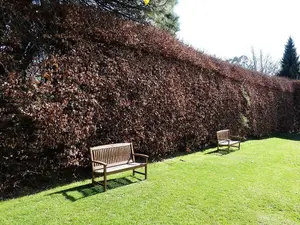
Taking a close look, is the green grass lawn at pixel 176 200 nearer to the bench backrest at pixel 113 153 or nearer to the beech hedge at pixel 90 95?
the bench backrest at pixel 113 153

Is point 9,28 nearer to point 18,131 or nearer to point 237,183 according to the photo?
point 18,131

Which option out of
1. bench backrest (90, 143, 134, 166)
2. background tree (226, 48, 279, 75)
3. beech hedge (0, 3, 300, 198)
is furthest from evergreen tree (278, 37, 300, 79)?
bench backrest (90, 143, 134, 166)

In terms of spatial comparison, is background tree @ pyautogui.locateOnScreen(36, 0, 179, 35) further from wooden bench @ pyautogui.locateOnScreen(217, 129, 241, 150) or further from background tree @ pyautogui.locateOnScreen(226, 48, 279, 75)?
background tree @ pyautogui.locateOnScreen(226, 48, 279, 75)

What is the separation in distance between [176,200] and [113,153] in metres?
1.98

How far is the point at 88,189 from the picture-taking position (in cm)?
478

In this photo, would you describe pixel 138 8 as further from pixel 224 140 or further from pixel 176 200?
pixel 176 200

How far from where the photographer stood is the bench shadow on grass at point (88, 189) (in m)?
4.39

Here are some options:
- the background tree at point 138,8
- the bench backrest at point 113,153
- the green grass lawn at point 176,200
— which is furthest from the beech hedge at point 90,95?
the background tree at point 138,8

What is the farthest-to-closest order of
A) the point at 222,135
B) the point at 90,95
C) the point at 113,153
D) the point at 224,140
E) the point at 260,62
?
the point at 260,62
the point at 222,135
the point at 224,140
the point at 113,153
the point at 90,95

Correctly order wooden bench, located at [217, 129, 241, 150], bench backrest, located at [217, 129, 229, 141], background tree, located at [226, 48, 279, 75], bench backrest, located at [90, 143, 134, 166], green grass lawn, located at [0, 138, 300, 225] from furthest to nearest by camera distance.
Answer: background tree, located at [226, 48, 279, 75] → bench backrest, located at [217, 129, 229, 141] → wooden bench, located at [217, 129, 241, 150] → bench backrest, located at [90, 143, 134, 166] → green grass lawn, located at [0, 138, 300, 225]

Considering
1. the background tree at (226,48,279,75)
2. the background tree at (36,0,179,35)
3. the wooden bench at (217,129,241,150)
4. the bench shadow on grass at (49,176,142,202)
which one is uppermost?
the background tree at (226,48,279,75)

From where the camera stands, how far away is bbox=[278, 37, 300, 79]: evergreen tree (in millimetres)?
26016

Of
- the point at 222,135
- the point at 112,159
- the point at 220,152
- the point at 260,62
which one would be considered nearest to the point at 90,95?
the point at 112,159

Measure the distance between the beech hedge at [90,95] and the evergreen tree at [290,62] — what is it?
2166 centimetres
